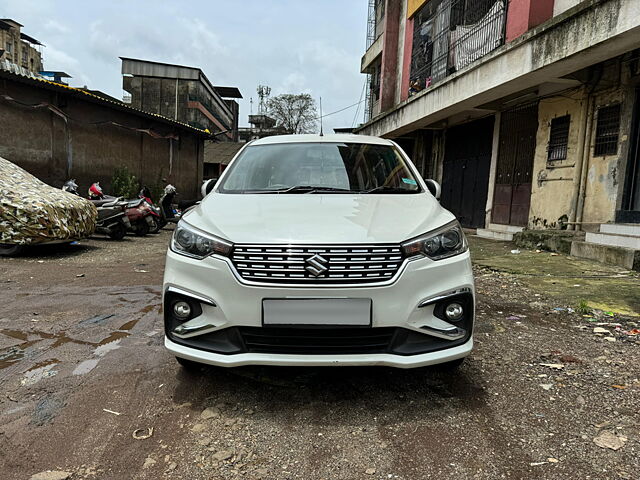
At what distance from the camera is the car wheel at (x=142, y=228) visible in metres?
10.4

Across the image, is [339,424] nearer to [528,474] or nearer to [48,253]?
[528,474]

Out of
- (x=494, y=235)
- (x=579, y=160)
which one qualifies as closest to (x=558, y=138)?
(x=579, y=160)

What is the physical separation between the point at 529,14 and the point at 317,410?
8437 millimetres

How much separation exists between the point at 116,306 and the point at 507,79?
7.60m

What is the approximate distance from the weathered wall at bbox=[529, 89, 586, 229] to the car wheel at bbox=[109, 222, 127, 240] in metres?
8.95

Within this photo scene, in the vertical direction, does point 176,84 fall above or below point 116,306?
above

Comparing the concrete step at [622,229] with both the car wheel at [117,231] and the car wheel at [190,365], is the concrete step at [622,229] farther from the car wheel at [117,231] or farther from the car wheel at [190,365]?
A: the car wheel at [117,231]

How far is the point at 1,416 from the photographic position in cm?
217

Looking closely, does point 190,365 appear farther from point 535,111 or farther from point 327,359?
point 535,111

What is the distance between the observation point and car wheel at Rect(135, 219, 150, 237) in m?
10.4

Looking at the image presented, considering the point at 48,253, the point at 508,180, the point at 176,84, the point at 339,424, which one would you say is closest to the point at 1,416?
the point at 339,424

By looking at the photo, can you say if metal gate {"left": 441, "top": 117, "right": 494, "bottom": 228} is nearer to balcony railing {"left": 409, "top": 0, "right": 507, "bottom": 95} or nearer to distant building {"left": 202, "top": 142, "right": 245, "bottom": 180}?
balcony railing {"left": 409, "top": 0, "right": 507, "bottom": 95}

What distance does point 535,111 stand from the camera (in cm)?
993

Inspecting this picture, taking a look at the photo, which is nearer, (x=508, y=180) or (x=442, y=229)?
(x=442, y=229)
